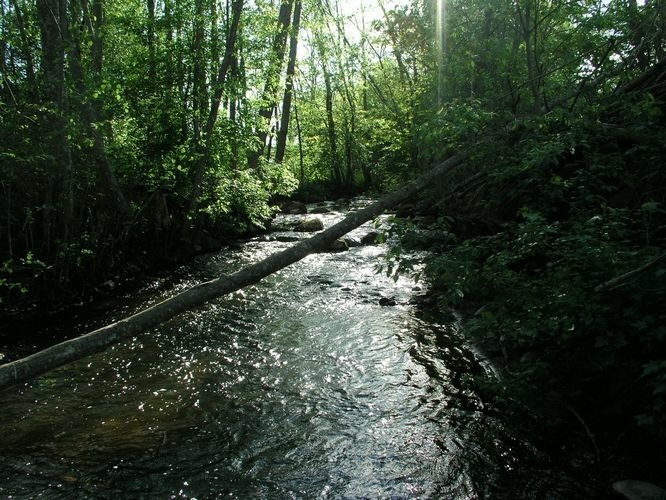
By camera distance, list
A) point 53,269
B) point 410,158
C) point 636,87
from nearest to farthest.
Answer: point 636,87 < point 53,269 < point 410,158

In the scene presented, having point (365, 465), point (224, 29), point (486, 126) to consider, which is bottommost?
point (365, 465)

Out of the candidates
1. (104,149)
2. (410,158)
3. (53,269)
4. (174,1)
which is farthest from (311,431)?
(410,158)

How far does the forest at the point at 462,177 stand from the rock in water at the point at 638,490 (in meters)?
0.10

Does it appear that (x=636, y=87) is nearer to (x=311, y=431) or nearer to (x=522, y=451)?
(x=522, y=451)

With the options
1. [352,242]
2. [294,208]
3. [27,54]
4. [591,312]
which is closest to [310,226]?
[352,242]

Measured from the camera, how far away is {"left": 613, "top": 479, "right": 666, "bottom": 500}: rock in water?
284cm

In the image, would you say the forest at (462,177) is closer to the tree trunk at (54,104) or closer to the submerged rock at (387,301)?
the tree trunk at (54,104)

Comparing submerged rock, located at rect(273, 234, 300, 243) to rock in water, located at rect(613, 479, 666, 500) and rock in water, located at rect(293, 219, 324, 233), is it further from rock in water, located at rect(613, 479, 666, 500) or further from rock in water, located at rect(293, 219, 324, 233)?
rock in water, located at rect(613, 479, 666, 500)

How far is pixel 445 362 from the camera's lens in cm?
562

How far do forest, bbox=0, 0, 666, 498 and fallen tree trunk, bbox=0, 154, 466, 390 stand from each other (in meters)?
0.73

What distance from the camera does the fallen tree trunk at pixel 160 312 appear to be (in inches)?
129

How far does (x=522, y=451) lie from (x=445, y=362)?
193cm

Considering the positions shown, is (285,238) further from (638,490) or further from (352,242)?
(638,490)

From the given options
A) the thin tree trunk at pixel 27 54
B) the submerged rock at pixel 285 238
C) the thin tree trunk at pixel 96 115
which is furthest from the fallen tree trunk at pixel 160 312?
the submerged rock at pixel 285 238
